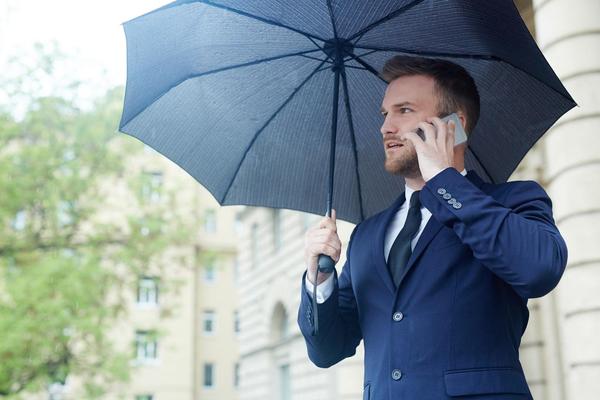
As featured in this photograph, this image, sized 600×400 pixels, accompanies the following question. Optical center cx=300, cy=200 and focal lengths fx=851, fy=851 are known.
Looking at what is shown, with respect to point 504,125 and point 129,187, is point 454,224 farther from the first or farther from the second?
point 129,187

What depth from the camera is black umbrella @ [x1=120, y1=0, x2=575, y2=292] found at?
124 inches

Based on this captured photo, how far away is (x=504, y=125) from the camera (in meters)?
3.40

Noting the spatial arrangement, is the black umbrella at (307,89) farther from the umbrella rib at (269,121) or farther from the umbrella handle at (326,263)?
the umbrella handle at (326,263)

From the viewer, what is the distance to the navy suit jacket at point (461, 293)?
2291 millimetres

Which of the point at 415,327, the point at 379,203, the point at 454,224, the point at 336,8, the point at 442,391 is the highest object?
the point at 336,8

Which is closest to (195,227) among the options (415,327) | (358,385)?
(358,385)

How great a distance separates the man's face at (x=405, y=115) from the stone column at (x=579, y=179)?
536cm

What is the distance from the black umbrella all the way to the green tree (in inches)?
608

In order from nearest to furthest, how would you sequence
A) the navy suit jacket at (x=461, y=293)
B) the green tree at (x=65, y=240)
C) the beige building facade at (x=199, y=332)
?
the navy suit jacket at (x=461, y=293), the green tree at (x=65, y=240), the beige building facade at (x=199, y=332)

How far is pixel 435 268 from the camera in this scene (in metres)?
2.51

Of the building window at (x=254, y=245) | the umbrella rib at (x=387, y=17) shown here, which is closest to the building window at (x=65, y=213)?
the building window at (x=254, y=245)

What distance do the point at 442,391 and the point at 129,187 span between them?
19709 millimetres

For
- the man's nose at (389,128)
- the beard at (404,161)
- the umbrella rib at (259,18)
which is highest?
the umbrella rib at (259,18)

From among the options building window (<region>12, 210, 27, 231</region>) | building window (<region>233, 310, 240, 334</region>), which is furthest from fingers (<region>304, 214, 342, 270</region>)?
building window (<region>233, 310, 240, 334</region>)
